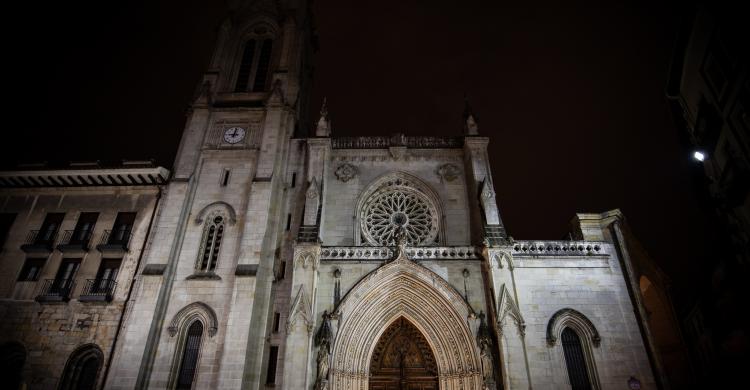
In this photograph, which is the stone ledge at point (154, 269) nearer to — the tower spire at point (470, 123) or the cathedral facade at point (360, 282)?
the cathedral facade at point (360, 282)

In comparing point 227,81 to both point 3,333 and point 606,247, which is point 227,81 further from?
point 606,247

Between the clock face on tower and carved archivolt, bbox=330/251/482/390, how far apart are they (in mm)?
10007

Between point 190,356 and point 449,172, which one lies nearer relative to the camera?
point 190,356

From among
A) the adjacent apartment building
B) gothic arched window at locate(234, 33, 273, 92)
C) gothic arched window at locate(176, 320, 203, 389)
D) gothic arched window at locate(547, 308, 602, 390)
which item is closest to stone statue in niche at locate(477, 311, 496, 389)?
Result: gothic arched window at locate(547, 308, 602, 390)

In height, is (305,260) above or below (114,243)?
below

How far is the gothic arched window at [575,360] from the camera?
1488 centimetres

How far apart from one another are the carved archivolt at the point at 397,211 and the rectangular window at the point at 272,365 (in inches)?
224

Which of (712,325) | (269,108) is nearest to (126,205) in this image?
(269,108)

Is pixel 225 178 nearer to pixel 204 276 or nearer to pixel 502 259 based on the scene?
pixel 204 276

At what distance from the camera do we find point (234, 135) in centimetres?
2072

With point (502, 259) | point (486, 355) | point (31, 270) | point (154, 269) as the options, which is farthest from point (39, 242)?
point (502, 259)

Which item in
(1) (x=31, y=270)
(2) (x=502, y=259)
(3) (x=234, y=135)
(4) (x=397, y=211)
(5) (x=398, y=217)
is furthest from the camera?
(3) (x=234, y=135)

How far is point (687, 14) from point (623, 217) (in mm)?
8181

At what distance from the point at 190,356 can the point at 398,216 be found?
415 inches
